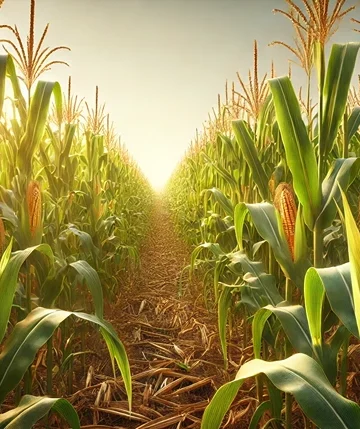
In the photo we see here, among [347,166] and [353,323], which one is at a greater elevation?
[347,166]

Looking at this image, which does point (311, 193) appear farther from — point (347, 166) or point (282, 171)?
point (282, 171)

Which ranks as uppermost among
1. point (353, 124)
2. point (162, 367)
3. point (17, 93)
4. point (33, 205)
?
point (17, 93)

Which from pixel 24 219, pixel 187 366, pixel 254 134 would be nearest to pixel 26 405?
pixel 24 219

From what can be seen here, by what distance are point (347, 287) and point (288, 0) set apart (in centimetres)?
112

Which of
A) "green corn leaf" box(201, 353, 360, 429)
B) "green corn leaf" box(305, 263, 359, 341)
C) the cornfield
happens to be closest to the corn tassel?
the cornfield

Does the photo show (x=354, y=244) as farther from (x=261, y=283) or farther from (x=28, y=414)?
(x=261, y=283)

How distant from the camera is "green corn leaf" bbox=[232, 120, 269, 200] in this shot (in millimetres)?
1781

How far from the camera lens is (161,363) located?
2.75 m

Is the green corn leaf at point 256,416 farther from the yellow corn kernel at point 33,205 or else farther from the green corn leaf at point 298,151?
A: the yellow corn kernel at point 33,205

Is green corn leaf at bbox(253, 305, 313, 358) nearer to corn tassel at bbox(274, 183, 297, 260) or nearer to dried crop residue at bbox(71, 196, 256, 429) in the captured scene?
corn tassel at bbox(274, 183, 297, 260)

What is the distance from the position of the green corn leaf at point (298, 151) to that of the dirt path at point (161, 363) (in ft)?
4.37

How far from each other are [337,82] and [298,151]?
254mm

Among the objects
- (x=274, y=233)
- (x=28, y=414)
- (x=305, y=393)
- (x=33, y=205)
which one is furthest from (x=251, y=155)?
(x=28, y=414)

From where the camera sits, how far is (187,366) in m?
2.65
